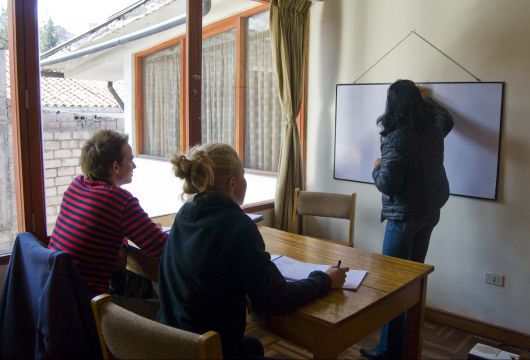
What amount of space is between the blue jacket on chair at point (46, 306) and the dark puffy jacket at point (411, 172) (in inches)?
58.9

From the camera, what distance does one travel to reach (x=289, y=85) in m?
3.61

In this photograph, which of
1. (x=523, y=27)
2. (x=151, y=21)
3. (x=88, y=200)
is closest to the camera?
(x=88, y=200)

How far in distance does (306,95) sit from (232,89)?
1.98 ft

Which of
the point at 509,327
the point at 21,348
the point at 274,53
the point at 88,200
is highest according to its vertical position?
the point at 274,53

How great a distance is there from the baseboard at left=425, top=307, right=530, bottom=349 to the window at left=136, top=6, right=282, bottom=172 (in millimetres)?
1589

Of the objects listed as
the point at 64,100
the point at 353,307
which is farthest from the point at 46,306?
the point at 64,100

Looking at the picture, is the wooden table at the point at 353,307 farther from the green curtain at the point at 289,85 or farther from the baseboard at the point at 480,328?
the green curtain at the point at 289,85

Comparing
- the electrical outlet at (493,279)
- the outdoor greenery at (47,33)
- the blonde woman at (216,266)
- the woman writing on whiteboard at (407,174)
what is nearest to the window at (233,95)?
the outdoor greenery at (47,33)

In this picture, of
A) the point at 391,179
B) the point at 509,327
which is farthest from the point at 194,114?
the point at 509,327

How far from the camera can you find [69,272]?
1682 mm

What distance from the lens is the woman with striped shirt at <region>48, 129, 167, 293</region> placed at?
187 cm

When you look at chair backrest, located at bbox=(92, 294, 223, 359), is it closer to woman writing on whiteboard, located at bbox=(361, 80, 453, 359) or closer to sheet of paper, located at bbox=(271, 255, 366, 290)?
sheet of paper, located at bbox=(271, 255, 366, 290)

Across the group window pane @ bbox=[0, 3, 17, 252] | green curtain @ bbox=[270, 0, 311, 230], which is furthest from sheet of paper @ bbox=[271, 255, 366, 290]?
green curtain @ bbox=[270, 0, 311, 230]

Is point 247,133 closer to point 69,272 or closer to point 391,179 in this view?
point 391,179
